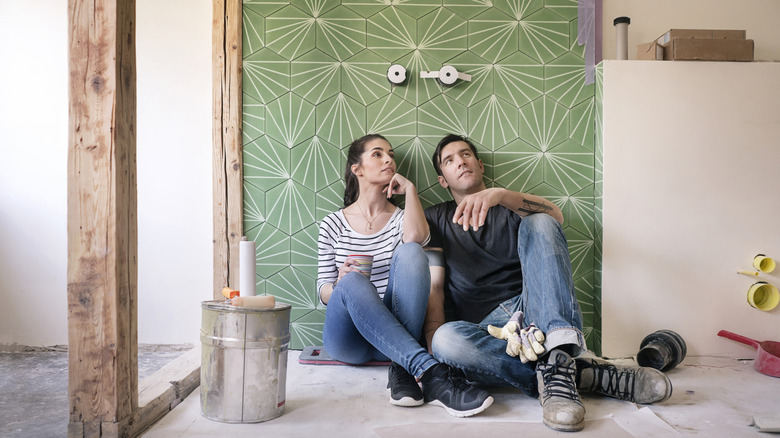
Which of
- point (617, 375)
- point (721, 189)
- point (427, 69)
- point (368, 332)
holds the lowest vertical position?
point (617, 375)

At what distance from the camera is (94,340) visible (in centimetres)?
155

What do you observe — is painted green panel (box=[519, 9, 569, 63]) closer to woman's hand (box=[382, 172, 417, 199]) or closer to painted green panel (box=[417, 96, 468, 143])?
painted green panel (box=[417, 96, 468, 143])

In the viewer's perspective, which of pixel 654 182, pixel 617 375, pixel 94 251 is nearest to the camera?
pixel 94 251

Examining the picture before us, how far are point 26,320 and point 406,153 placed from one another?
211cm

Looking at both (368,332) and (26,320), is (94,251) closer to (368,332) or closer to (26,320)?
(368,332)

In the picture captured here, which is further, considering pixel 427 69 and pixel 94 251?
pixel 427 69

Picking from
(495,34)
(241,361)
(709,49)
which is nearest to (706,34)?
(709,49)

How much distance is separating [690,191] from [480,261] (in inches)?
45.7

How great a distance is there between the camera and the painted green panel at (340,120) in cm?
291

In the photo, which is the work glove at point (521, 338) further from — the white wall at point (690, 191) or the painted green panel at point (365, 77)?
the painted green panel at point (365, 77)

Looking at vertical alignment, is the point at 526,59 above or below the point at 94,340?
above

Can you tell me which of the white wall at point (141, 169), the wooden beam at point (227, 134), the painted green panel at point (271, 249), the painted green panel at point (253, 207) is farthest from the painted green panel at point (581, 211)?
the white wall at point (141, 169)

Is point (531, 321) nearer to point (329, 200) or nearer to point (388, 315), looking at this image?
point (388, 315)

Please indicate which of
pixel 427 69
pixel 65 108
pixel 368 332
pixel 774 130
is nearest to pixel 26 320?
pixel 65 108
